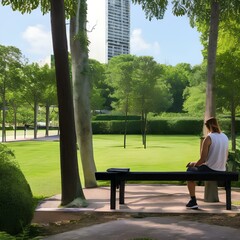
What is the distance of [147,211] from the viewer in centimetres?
835

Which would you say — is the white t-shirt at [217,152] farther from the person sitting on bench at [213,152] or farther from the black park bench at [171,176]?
the black park bench at [171,176]

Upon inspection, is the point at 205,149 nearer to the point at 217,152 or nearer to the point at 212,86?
the point at 217,152

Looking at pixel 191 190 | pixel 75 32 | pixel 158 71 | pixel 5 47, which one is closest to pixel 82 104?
pixel 75 32

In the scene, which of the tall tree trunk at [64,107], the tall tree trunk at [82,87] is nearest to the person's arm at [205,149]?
the tall tree trunk at [64,107]

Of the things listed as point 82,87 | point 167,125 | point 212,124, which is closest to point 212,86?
point 212,124

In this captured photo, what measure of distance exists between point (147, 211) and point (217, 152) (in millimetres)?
1673

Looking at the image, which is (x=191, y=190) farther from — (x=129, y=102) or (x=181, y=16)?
→ (x=129, y=102)

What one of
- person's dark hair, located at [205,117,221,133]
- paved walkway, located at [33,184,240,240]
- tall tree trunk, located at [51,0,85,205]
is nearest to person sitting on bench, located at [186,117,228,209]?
person's dark hair, located at [205,117,221,133]

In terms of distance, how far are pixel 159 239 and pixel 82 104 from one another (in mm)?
6615

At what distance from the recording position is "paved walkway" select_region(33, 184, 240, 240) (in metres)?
6.09

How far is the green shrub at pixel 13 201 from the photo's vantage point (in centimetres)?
597

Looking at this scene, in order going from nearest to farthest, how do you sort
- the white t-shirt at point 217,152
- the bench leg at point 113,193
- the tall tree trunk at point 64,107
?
the white t-shirt at point 217,152
the bench leg at point 113,193
the tall tree trunk at point 64,107

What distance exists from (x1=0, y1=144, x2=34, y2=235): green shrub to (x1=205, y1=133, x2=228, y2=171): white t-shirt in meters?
3.57

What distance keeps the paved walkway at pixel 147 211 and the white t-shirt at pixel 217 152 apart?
84 cm
